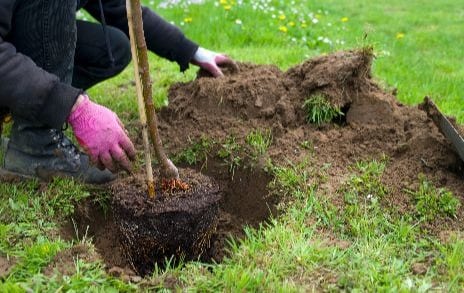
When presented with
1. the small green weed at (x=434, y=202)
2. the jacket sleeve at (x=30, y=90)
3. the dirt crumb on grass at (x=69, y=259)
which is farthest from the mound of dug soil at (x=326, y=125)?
the dirt crumb on grass at (x=69, y=259)

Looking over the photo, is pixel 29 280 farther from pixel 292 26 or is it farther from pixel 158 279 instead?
pixel 292 26

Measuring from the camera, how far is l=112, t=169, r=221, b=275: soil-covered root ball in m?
2.56

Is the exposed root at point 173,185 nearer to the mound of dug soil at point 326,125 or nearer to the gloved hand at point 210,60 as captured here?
the mound of dug soil at point 326,125

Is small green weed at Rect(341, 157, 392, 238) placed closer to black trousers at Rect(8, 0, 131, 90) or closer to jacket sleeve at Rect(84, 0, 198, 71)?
jacket sleeve at Rect(84, 0, 198, 71)

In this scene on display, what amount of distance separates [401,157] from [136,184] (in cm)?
131

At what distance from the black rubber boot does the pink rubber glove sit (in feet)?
1.83

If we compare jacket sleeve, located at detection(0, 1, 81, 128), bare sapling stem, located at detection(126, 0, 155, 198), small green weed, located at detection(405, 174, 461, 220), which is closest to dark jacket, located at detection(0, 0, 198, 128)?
jacket sleeve, located at detection(0, 1, 81, 128)

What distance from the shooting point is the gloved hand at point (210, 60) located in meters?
3.87

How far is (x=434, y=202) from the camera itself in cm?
271

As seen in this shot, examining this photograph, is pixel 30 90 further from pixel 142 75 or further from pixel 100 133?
pixel 142 75

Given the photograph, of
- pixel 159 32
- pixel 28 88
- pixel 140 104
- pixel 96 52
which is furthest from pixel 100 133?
pixel 159 32

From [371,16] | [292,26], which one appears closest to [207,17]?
[292,26]

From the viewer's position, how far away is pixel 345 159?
3.14 metres

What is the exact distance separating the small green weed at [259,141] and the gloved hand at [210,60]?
0.68 meters
